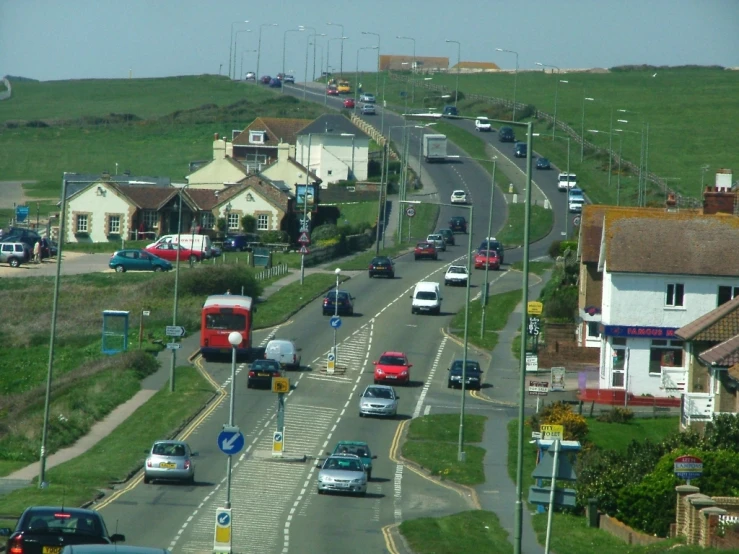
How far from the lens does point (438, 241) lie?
96.0 meters

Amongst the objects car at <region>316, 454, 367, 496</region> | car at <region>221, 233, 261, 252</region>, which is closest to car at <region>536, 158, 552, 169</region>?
car at <region>221, 233, 261, 252</region>

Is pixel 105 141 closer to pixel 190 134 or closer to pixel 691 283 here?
pixel 190 134

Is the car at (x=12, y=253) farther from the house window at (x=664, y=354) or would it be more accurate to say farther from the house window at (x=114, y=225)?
the house window at (x=664, y=354)

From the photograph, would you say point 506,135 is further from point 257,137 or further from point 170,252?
point 170,252

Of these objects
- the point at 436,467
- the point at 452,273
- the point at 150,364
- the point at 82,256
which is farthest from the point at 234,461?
the point at 82,256

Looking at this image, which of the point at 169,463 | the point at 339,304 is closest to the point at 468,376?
the point at 339,304

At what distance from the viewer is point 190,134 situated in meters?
188

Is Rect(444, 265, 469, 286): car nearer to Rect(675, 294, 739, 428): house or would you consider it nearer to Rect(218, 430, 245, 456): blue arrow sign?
Rect(675, 294, 739, 428): house

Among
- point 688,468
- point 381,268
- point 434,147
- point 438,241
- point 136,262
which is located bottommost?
point 688,468

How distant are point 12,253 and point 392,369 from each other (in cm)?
4217

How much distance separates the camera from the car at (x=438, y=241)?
314ft

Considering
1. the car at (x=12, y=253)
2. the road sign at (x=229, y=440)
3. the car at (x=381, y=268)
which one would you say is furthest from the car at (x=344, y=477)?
the car at (x=12, y=253)

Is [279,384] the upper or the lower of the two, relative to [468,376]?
upper

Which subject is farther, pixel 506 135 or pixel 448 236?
pixel 506 135
